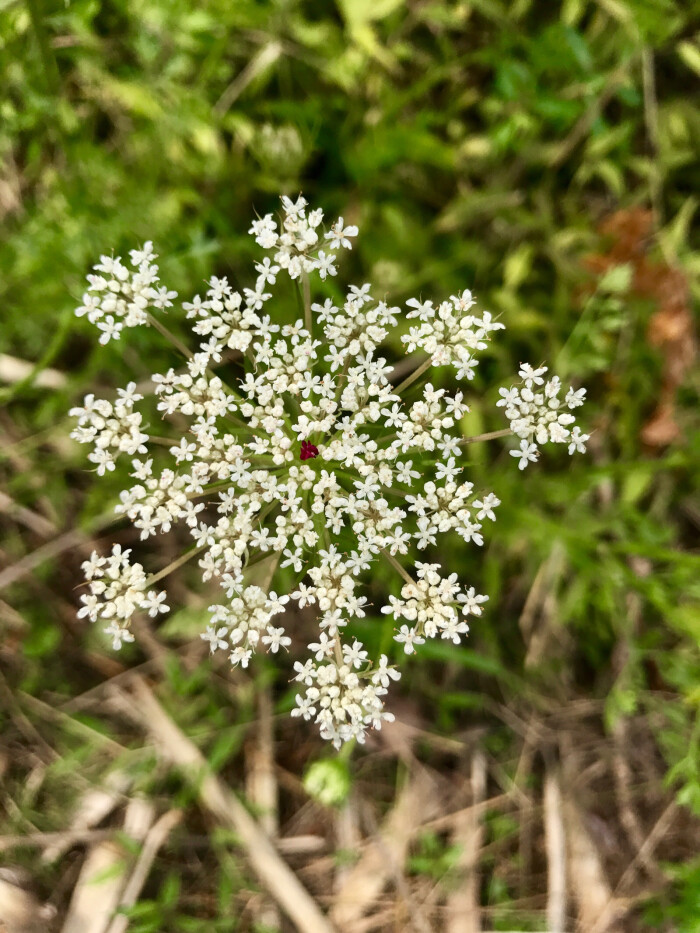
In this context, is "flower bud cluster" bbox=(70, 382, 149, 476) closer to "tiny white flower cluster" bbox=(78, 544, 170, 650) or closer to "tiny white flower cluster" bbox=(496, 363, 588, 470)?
"tiny white flower cluster" bbox=(78, 544, 170, 650)

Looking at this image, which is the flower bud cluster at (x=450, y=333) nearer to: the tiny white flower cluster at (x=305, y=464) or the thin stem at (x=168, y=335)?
the tiny white flower cluster at (x=305, y=464)

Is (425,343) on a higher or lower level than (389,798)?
higher

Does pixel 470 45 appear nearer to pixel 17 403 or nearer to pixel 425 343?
pixel 425 343

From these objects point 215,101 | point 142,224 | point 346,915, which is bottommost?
point 346,915

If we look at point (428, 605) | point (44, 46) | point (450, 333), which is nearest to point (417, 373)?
point (450, 333)

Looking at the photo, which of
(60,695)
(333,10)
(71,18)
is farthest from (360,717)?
(333,10)
